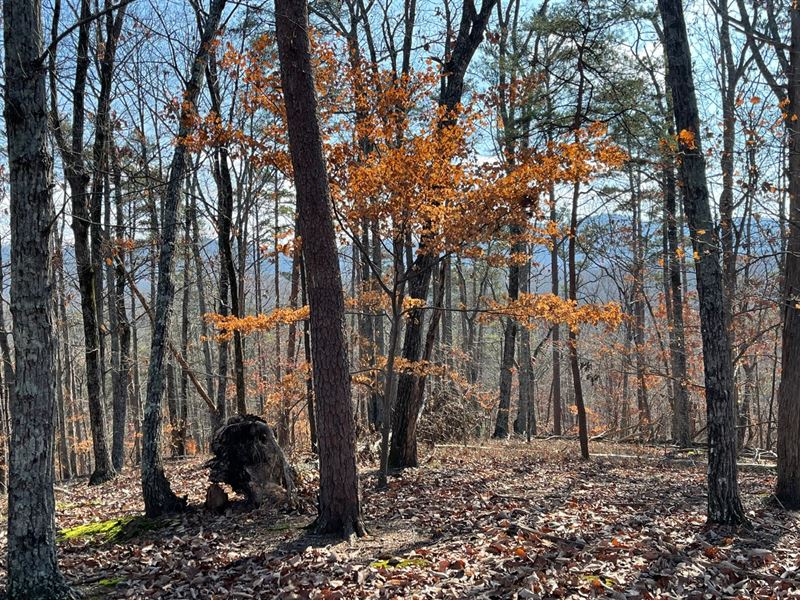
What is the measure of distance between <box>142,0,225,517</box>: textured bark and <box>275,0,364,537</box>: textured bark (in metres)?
1.92

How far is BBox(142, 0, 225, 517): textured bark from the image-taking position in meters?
6.87

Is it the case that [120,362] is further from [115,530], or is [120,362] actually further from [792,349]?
[792,349]

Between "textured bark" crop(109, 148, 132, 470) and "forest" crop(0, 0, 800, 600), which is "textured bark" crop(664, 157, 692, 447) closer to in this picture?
"forest" crop(0, 0, 800, 600)

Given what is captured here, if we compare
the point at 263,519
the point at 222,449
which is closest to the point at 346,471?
the point at 263,519

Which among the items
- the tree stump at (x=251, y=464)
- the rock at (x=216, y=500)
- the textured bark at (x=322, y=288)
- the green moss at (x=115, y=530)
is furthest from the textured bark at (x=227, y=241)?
the textured bark at (x=322, y=288)

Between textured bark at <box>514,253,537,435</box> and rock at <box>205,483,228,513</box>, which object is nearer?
rock at <box>205,483,228,513</box>

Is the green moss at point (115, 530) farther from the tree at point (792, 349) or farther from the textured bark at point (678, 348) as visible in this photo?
the textured bark at point (678, 348)

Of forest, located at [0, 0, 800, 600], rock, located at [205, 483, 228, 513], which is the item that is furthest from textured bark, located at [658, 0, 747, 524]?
rock, located at [205, 483, 228, 513]

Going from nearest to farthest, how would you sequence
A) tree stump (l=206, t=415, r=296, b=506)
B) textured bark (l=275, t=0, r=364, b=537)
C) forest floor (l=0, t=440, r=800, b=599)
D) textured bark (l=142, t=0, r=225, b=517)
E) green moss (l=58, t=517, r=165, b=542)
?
forest floor (l=0, t=440, r=800, b=599) → textured bark (l=275, t=0, r=364, b=537) → green moss (l=58, t=517, r=165, b=542) → textured bark (l=142, t=0, r=225, b=517) → tree stump (l=206, t=415, r=296, b=506)

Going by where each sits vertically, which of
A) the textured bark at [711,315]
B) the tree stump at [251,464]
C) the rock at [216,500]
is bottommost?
the rock at [216,500]

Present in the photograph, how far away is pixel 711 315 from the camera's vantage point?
6059 millimetres

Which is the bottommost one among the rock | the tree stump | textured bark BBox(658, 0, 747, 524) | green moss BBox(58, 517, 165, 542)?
green moss BBox(58, 517, 165, 542)

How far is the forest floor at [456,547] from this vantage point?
14.4 ft

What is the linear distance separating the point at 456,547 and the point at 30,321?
3930 millimetres
